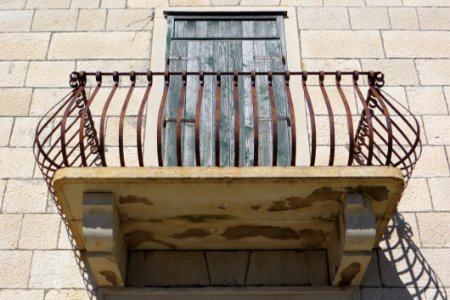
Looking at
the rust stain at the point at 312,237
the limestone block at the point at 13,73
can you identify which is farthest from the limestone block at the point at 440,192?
the limestone block at the point at 13,73

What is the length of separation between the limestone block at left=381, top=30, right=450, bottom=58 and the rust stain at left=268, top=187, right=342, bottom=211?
2083 mm

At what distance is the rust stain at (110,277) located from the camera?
4.32 m

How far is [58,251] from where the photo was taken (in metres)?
4.67

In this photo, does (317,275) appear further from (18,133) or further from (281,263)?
(18,133)

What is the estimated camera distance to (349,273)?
170 inches

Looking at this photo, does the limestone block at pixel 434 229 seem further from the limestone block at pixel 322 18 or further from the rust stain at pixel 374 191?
the limestone block at pixel 322 18

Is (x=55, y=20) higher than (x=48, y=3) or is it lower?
lower

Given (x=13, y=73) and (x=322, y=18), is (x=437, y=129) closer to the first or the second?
(x=322, y=18)

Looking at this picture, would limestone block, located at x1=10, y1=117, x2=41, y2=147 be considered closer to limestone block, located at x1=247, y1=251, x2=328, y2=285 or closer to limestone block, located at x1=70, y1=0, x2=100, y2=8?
limestone block, located at x1=70, y1=0, x2=100, y2=8

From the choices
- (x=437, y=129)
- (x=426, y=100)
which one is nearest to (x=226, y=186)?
(x=437, y=129)

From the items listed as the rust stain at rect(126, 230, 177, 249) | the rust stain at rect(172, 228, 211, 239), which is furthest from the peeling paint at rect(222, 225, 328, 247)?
the rust stain at rect(126, 230, 177, 249)

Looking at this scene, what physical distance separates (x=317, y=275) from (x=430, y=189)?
114 centimetres

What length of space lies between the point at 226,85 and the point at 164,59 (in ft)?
1.90

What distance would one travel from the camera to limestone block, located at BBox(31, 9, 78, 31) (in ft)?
19.5
